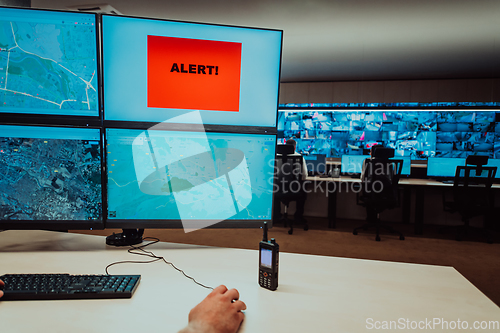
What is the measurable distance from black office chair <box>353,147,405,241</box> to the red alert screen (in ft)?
11.3

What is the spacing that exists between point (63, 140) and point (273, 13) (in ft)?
10.5

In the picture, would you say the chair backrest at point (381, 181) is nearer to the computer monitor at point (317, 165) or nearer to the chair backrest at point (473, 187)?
the chair backrest at point (473, 187)

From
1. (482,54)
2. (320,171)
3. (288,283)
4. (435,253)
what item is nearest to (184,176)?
(288,283)

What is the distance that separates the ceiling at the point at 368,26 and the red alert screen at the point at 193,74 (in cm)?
252

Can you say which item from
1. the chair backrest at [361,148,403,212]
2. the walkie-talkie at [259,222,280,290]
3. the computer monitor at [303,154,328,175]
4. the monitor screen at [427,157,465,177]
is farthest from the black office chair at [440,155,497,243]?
the walkie-talkie at [259,222,280,290]

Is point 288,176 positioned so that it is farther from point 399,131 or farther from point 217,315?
point 217,315

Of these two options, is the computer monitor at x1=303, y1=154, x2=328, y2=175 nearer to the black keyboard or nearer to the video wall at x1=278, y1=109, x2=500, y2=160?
the video wall at x1=278, y1=109, x2=500, y2=160

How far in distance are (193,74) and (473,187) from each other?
4658mm

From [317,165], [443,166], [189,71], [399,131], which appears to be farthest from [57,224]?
[399,131]

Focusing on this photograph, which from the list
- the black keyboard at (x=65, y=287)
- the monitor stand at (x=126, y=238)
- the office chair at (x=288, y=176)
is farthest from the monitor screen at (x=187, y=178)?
the office chair at (x=288, y=176)

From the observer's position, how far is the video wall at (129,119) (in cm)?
123

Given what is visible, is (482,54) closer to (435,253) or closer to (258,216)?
(435,253)

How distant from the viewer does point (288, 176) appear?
4.60 m

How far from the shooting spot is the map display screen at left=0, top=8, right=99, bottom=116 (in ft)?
4.00
